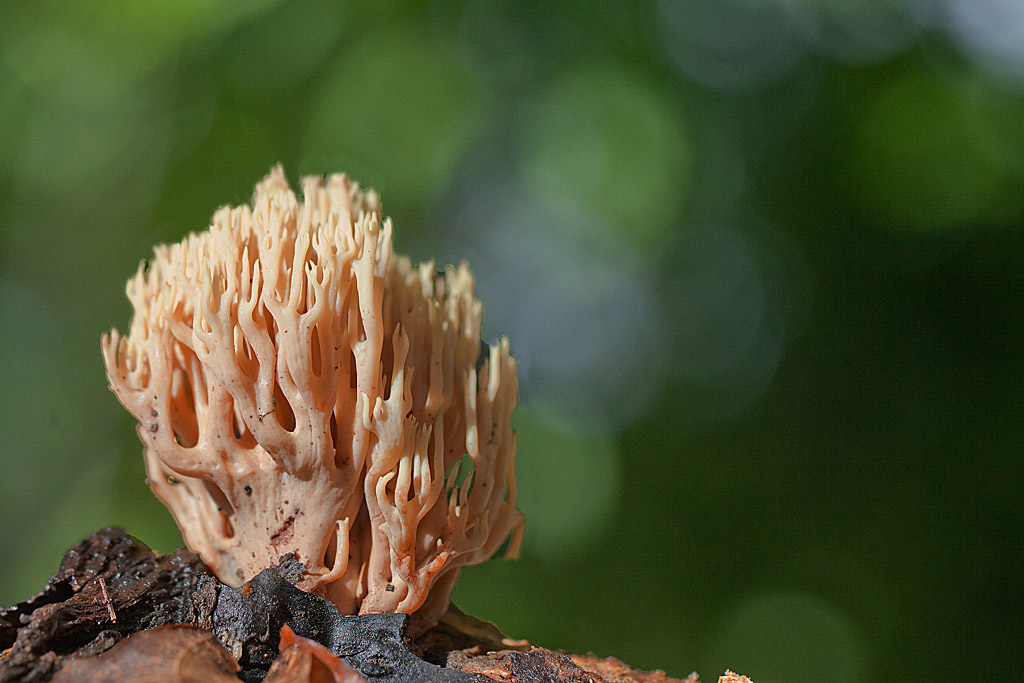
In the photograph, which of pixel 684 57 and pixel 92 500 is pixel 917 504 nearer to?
pixel 684 57

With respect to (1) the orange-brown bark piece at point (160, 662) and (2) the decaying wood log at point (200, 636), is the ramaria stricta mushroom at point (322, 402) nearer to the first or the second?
(2) the decaying wood log at point (200, 636)

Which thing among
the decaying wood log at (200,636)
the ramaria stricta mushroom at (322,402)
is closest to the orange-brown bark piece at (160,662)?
the decaying wood log at (200,636)

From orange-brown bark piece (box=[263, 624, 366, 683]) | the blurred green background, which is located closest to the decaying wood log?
orange-brown bark piece (box=[263, 624, 366, 683])

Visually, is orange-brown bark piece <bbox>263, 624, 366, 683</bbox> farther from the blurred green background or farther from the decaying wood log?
the blurred green background

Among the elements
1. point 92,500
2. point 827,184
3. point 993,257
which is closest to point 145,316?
point 92,500

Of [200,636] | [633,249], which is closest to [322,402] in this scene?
[200,636]
